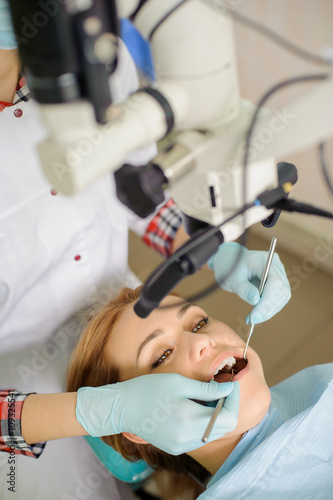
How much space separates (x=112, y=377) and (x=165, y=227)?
49 centimetres

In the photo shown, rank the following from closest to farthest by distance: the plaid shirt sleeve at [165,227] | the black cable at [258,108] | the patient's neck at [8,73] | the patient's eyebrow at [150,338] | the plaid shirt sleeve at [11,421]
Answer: the black cable at [258,108] < the patient's neck at [8,73] < the plaid shirt sleeve at [11,421] < the patient's eyebrow at [150,338] < the plaid shirt sleeve at [165,227]

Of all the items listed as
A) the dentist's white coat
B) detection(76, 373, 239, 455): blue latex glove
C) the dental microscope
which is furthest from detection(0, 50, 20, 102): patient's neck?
detection(76, 373, 239, 455): blue latex glove

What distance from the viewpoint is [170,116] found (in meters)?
0.54

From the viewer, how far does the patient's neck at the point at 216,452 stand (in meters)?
1.13

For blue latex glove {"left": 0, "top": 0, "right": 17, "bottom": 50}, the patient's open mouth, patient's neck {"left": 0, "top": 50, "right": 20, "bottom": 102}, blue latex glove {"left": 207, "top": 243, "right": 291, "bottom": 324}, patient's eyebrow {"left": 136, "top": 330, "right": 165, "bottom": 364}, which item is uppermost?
blue latex glove {"left": 0, "top": 0, "right": 17, "bottom": 50}

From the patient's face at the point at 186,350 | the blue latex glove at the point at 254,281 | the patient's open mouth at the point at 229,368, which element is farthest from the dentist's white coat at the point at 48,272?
Result: the patient's open mouth at the point at 229,368

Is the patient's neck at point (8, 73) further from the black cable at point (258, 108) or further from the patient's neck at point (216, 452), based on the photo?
the patient's neck at point (216, 452)

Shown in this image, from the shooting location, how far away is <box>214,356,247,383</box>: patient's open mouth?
1.15 metres

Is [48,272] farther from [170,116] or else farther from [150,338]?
[170,116]

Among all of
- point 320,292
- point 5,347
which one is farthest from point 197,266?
point 320,292

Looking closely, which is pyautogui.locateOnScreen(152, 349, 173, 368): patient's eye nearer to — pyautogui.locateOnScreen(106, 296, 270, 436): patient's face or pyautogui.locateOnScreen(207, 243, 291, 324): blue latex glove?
pyautogui.locateOnScreen(106, 296, 270, 436): patient's face

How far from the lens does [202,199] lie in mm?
648

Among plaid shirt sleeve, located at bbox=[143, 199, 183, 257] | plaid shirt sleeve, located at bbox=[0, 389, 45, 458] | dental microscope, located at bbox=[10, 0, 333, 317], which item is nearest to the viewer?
dental microscope, located at bbox=[10, 0, 333, 317]

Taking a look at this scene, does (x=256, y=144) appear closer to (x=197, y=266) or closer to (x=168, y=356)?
(x=197, y=266)
